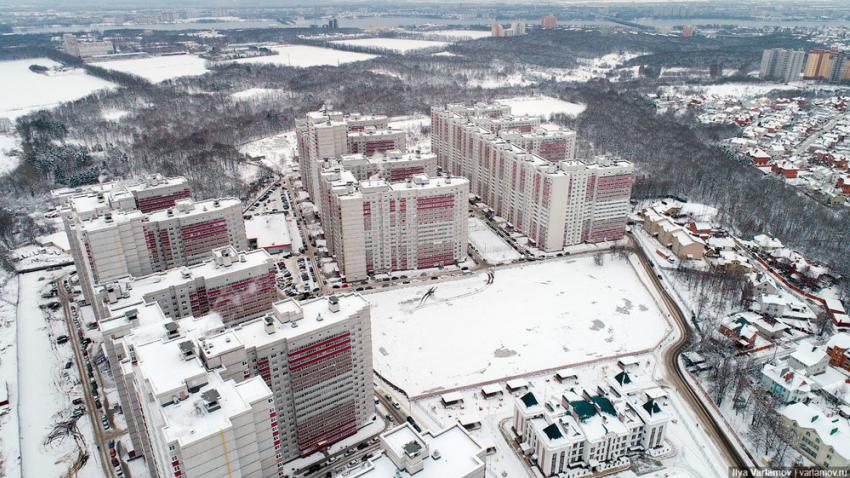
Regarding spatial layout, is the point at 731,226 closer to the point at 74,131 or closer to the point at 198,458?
the point at 198,458

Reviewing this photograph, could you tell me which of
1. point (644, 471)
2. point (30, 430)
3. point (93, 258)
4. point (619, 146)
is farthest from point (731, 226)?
point (30, 430)

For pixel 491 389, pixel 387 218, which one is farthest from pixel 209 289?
pixel 491 389

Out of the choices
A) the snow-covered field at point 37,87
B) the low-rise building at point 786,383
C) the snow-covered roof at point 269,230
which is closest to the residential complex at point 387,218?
the snow-covered roof at point 269,230

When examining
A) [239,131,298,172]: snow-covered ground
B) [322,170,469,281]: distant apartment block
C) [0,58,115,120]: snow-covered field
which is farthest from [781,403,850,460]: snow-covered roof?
[0,58,115,120]: snow-covered field

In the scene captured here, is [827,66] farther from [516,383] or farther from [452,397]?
[452,397]

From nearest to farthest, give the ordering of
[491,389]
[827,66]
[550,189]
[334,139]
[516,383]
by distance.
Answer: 1. [491,389]
2. [516,383]
3. [550,189]
4. [334,139]
5. [827,66]
